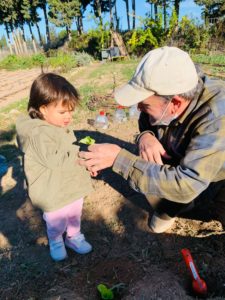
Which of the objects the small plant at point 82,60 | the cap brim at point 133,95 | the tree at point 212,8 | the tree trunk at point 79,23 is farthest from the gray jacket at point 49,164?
the tree trunk at point 79,23

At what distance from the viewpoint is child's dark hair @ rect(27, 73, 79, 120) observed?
184cm

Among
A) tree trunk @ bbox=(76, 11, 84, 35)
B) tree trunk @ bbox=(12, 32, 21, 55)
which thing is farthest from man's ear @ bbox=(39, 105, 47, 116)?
tree trunk @ bbox=(12, 32, 21, 55)

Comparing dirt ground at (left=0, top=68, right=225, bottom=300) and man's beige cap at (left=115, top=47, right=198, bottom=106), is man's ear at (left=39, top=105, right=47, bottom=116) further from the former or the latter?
dirt ground at (left=0, top=68, right=225, bottom=300)

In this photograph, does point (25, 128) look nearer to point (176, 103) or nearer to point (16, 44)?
point (176, 103)

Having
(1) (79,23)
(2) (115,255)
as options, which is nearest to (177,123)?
(2) (115,255)

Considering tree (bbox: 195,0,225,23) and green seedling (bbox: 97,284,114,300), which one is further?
tree (bbox: 195,0,225,23)

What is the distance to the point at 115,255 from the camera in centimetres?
227

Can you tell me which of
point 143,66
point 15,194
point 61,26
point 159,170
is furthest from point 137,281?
point 61,26

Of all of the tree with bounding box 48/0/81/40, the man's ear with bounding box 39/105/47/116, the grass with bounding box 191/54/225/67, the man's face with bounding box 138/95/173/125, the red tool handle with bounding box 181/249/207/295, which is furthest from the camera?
the tree with bounding box 48/0/81/40

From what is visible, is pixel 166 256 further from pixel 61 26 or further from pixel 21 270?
pixel 61 26

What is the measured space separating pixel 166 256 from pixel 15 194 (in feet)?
6.15

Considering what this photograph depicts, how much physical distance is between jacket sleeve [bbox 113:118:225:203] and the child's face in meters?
0.45

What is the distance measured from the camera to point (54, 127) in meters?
1.96

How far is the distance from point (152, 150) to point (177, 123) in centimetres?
32
